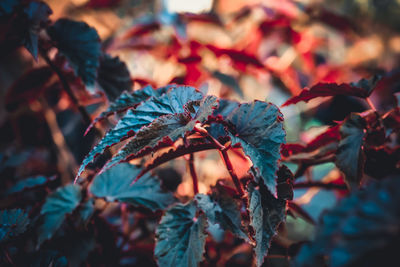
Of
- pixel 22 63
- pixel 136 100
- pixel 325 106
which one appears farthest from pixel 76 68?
pixel 22 63

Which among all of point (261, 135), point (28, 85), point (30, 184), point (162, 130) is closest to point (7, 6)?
point (28, 85)

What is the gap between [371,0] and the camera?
274 cm

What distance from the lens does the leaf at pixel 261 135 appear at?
0.33 m

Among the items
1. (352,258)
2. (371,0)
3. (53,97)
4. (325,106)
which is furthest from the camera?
(371,0)

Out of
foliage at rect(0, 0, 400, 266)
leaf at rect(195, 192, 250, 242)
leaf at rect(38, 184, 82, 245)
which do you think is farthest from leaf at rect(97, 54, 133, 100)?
leaf at rect(195, 192, 250, 242)

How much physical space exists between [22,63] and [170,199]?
1480 millimetres

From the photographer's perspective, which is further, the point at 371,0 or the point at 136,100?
the point at 371,0

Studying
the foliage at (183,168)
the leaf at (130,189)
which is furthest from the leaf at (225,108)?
the leaf at (130,189)

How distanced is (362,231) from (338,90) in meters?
0.32

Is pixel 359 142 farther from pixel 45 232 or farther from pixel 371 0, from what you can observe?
pixel 371 0

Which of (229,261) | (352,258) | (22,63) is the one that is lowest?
(229,261)

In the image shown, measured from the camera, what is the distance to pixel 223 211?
0.44 m

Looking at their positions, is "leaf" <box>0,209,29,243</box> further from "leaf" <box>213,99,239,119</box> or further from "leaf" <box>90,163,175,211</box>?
"leaf" <box>213,99,239,119</box>

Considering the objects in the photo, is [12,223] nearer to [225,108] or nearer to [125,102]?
[125,102]
